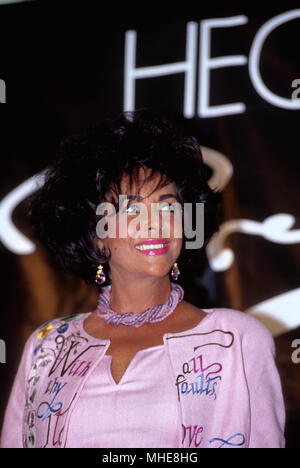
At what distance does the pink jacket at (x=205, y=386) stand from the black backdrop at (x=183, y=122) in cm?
72

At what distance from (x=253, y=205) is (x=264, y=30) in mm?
719

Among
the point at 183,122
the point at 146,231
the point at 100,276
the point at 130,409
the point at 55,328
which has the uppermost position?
the point at 183,122

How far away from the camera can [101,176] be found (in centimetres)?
158

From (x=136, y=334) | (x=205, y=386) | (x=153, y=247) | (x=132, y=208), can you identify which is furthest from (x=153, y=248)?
(x=205, y=386)

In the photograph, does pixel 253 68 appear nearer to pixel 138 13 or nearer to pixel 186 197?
pixel 138 13

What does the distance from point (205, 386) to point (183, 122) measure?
49.6 inches

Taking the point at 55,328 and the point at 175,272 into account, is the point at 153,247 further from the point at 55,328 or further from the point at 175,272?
the point at 55,328

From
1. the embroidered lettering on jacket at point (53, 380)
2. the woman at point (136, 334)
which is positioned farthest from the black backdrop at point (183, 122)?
the embroidered lettering on jacket at point (53, 380)

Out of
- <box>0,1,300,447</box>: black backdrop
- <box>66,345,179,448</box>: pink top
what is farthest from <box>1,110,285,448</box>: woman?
<box>0,1,300,447</box>: black backdrop

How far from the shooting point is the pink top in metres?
1.34

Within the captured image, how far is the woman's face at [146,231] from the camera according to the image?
146 centimetres

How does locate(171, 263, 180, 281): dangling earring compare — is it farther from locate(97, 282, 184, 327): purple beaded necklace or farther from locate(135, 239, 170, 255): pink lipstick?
locate(135, 239, 170, 255): pink lipstick
